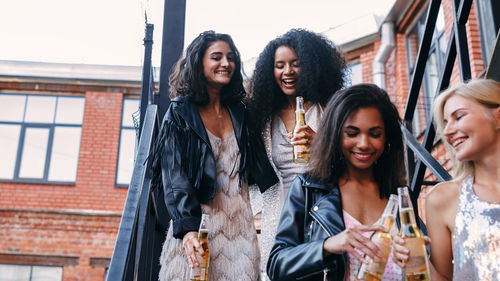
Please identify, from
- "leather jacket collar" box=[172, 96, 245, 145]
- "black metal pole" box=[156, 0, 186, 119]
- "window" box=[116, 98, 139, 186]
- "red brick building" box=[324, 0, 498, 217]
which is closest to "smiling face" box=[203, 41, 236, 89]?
"leather jacket collar" box=[172, 96, 245, 145]

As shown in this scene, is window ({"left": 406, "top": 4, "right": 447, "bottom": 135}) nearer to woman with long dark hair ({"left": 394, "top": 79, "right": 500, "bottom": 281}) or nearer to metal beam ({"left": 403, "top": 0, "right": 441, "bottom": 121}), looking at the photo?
metal beam ({"left": 403, "top": 0, "right": 441, "bottom": 121})

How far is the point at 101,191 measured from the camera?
39.0ft

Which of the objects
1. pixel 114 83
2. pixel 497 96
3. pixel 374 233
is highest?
pixel 114 83

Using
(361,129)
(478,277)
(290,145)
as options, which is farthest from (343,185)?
(290,145)

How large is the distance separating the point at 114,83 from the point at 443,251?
11313 mm

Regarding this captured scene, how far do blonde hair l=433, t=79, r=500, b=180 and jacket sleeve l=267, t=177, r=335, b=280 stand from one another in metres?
0.60

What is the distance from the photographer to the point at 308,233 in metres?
1.78

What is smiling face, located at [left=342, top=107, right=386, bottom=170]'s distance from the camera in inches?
72.6

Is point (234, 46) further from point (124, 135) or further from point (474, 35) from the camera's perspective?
point (124, 135)

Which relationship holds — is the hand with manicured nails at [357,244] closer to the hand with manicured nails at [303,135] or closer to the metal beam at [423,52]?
the hand with manicured nails at [303,135]

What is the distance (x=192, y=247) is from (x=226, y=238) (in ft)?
0.78

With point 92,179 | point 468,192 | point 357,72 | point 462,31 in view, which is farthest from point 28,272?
point 468,192

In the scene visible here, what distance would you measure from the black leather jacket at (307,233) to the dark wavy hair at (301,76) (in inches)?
34.3

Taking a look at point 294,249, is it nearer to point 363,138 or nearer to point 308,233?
point 308,233
